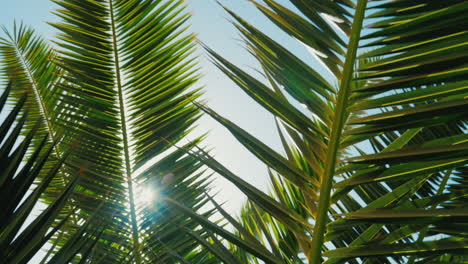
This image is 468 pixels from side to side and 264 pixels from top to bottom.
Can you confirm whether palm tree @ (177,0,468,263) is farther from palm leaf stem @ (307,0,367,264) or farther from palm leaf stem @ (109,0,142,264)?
palm leaf stem @ (109,0,142,264)

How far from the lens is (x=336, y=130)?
85cm

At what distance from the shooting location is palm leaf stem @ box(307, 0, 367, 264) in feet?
2.75

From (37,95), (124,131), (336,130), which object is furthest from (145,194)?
(336,130)

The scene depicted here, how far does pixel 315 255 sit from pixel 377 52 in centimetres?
40

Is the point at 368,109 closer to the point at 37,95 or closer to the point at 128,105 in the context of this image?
the point at 128,105

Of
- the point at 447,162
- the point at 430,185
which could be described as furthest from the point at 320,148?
the point at 430,185

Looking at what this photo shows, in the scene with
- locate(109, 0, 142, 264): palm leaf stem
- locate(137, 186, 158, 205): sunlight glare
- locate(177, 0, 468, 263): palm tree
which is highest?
locate(109, 0, 142, 264): palm leaf stem

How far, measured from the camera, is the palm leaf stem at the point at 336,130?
2.75 ft

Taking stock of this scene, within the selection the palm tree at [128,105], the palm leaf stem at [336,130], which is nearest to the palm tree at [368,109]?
the palm leaf stem at [336,130]

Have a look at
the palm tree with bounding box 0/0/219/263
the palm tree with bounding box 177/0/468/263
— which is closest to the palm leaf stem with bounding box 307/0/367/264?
the palm tree with bounding box 177/0/468/263

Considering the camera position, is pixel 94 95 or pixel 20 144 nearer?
pixel 20 144

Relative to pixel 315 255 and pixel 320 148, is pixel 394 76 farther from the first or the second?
pixel 315 255

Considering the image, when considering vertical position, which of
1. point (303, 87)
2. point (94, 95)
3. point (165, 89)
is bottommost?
point (303, 87)

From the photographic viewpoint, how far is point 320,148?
0.91 m
